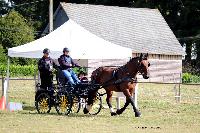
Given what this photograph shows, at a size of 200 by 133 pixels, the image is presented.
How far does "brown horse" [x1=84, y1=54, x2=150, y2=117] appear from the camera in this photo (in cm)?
1819

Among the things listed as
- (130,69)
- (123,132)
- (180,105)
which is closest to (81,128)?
(123,132)

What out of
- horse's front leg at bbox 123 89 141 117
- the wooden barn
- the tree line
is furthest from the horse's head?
the tree line

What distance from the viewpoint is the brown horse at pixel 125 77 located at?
1819cm

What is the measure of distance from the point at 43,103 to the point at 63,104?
730 millimetres

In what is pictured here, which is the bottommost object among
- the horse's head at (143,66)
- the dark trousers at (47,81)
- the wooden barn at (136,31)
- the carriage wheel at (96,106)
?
the carriage wheel at (96,106)

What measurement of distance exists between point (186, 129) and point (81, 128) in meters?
2.61

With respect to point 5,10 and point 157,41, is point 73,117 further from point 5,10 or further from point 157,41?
point 5,10

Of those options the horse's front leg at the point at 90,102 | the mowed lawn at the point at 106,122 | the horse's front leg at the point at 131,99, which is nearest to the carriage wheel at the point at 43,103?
the mowed lawn at the point at 106,122

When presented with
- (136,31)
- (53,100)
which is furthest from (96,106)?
(136,31)

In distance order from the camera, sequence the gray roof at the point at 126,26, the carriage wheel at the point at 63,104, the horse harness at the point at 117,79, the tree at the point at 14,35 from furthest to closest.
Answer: the tree at the point at 14,35 → the gray roof at the point at 126,26 → the carriage wheel at the point at 63,104 → the horse harness at the point at 117,79

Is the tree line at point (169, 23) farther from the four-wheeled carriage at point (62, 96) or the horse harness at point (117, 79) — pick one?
the horse harness at point (117, 79)

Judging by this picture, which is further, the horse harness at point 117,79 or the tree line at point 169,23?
the tree line at point 169,23

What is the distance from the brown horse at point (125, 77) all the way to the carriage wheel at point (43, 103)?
4.10 feet

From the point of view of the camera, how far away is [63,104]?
1861cm
